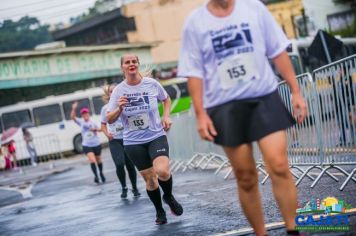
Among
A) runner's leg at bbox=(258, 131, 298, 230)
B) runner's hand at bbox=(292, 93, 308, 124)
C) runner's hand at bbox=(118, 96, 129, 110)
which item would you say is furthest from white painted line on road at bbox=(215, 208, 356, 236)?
runner's hand at bbox=(118, 96, 129, 110)

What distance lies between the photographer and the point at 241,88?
4633 millimetres

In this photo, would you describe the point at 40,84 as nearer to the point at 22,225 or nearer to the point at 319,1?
the point at 319,1

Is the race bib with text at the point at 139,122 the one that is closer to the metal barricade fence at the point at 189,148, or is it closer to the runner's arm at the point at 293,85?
the runner's arm at the point at 293,85

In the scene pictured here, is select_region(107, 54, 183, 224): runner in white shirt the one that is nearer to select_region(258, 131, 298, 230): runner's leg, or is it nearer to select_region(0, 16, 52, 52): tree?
select_region(258, 131, 298, 230): runner's leg

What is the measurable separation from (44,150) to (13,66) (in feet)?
17.5

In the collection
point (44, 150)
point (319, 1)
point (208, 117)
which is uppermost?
point (319, 1)

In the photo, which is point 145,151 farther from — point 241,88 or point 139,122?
point 241,88

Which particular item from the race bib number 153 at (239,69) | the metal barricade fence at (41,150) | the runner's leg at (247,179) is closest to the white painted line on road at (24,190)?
the runner's leg at (247,179)

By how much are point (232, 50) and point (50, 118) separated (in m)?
31.8

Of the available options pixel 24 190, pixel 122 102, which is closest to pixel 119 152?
pixel 122 102

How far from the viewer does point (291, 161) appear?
9602mm

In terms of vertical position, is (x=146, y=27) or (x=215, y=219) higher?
(x=146, y=27)

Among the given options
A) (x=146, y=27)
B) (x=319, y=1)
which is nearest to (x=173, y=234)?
(x=319, y=1)

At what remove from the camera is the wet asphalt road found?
6.94 metres
